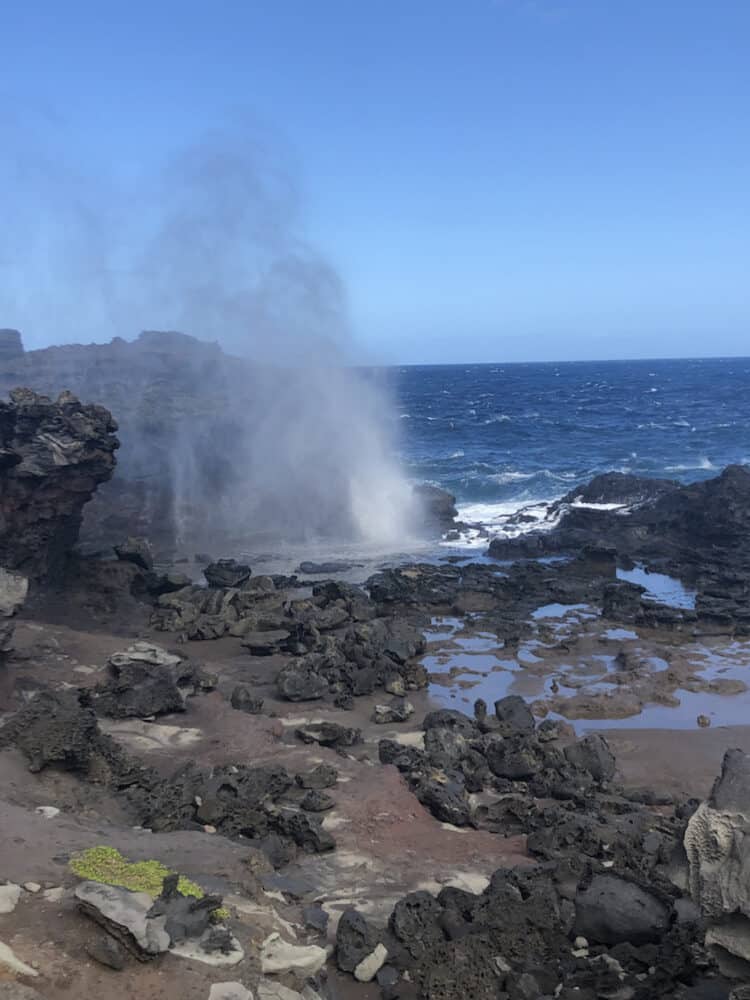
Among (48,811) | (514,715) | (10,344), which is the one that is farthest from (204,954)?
(10,344)

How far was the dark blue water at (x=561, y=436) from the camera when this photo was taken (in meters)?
47.8

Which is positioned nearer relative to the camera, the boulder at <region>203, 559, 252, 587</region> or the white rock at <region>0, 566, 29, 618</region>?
the white rock at <region>0, 566, 29, 618</region>

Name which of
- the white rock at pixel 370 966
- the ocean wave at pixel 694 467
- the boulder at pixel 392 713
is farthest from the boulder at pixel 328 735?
the ocean wave at pixel 694 467

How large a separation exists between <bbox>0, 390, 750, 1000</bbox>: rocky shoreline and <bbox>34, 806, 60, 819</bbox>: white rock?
112mm

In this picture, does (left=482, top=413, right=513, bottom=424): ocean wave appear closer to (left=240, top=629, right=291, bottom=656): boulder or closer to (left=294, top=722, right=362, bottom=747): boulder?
(left=240, top=629, right=291, bottom=656): boulder

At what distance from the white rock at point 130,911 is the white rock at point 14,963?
0.63 metres

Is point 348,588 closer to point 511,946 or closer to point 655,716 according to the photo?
point 655,716

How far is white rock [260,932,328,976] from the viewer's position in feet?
23.6

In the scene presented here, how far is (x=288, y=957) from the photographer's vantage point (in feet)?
24.2

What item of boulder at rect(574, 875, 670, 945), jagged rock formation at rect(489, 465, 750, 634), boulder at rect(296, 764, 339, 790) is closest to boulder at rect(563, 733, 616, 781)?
boulder at rect(296, 764, 339, 790)

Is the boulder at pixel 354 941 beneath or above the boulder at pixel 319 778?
above

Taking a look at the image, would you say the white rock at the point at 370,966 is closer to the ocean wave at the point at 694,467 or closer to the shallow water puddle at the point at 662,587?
the shallow water puddle at the point at 662,587

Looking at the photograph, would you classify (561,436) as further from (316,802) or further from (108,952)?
(108,952)

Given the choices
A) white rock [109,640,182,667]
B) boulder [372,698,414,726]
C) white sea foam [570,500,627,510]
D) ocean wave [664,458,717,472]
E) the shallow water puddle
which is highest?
white rock [109,640,182,667]
